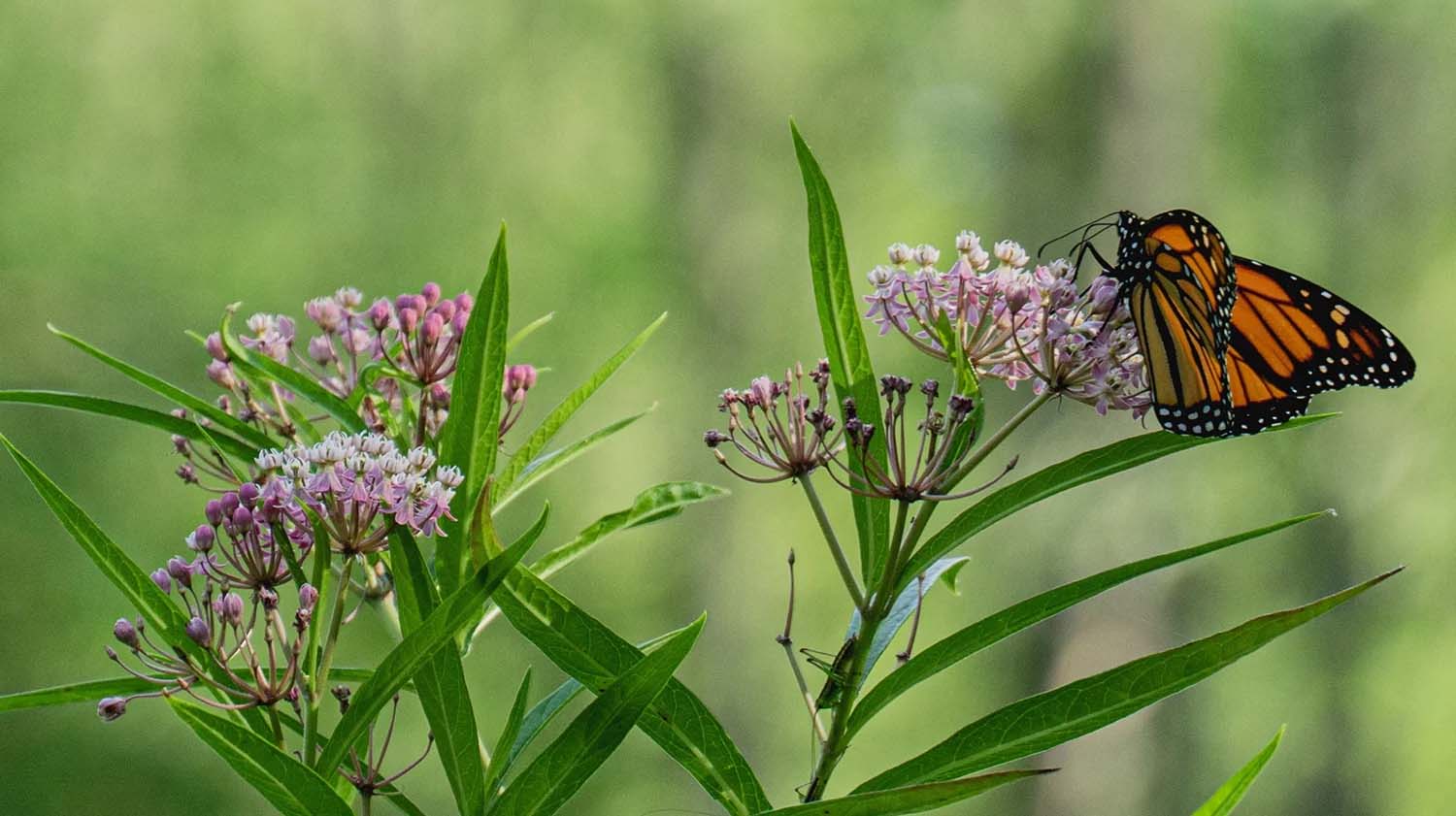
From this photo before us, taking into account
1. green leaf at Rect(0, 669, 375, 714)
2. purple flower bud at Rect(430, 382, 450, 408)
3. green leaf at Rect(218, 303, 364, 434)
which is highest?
purple flower bud at Rect(430, 382, 450, 408)

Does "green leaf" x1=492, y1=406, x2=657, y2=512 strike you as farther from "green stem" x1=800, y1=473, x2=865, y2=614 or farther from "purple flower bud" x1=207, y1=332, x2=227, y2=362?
"purple flower bud" x1=207, y1=332, x2=227, y2=362

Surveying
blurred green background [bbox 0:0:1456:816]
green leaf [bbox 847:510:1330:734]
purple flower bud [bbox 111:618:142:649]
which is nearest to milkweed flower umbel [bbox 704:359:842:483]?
green leaf [bbox 847:510:1330:734]

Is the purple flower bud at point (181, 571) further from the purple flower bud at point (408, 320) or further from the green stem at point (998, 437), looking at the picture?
the green stem at point (998, 437)

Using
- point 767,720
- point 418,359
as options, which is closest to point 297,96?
point 767,720

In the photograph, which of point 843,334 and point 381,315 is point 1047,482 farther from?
point 381,315

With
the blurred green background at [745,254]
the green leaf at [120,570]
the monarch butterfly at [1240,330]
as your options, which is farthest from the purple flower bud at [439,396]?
the blurred green background at [745,254]

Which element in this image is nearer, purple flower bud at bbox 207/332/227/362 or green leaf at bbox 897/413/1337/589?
green leaf at bbox 897/413/1337/589

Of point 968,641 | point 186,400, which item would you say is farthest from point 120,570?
point 968,641

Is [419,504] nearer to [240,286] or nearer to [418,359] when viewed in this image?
[418,359]
